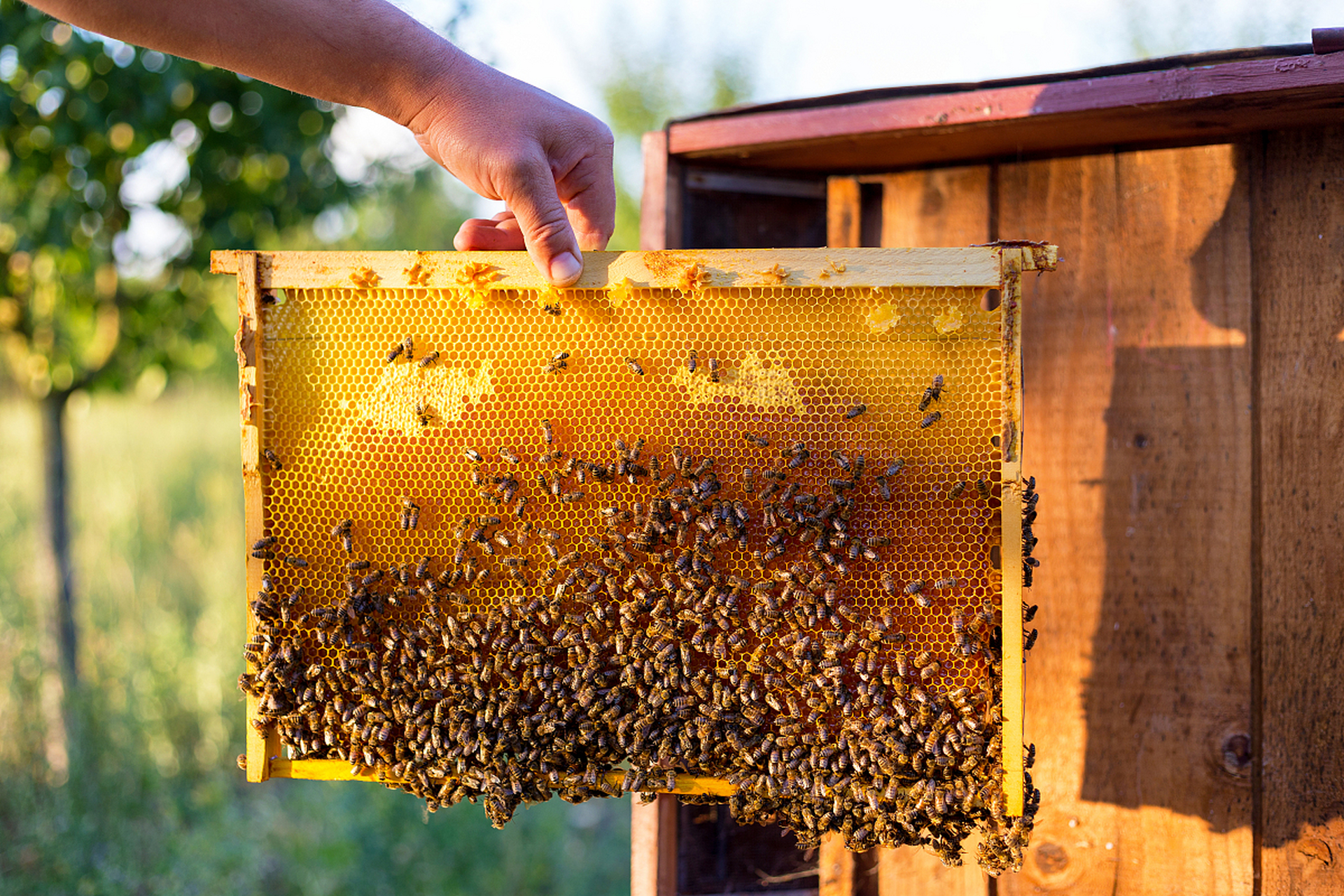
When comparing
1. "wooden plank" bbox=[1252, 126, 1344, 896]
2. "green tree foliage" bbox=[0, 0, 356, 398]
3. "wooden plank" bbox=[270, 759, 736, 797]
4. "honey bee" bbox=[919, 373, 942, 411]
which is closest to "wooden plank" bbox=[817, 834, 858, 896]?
"wooden plank" bbox=[270, 759, 736, 797]

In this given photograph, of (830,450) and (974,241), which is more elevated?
(974,241)

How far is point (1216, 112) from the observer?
94.9 inches

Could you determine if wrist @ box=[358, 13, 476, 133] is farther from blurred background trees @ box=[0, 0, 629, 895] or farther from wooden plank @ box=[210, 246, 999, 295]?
blurred background trees @ box=[0, 0, 629, 895]

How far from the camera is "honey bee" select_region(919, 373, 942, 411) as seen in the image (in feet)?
7.34

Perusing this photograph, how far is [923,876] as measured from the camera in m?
3.05

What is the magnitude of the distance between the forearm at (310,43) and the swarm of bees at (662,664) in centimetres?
87

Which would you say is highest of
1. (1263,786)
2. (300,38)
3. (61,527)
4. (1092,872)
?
(300,38)

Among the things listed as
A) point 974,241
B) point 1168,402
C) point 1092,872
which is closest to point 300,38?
point 974,241

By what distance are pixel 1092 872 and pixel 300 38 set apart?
4198 millimetres

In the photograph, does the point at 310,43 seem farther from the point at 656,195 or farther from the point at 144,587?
the point at 144,587

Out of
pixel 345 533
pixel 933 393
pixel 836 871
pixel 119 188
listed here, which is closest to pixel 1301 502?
pixel 933 393

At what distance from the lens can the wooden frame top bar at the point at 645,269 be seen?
7.16 ft

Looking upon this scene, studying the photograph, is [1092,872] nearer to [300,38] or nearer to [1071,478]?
[1071,478]

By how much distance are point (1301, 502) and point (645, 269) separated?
2.53 metres
